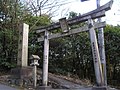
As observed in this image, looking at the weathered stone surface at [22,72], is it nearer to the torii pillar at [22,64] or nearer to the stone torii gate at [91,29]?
the torii pillar at [22,64]

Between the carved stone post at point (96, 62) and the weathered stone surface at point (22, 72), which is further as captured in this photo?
the weathered stone surface at point (22, 72)

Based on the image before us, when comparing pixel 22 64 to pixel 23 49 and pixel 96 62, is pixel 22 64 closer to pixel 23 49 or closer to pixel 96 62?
pixel 23 49

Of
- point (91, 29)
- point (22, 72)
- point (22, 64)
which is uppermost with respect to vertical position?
point (91, 29)

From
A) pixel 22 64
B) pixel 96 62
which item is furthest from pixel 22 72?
pixel 96 62

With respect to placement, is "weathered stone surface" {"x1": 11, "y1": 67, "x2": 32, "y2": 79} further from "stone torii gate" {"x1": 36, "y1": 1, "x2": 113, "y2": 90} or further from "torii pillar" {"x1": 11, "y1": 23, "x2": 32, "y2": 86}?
"stone torii gate" {"x1": 36, "y1": 1, "x2": 113, "y2": 90}

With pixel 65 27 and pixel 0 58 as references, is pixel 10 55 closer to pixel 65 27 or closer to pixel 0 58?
pixel 0 58

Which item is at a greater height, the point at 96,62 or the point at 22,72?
the point at 96,62

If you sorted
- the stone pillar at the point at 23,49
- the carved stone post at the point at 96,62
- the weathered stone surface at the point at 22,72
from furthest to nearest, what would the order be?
1. the stone pillar at the point at 23,49
2. the weathered stone surface at the point at 22,72
3. the carved stone post at the point at 96,62

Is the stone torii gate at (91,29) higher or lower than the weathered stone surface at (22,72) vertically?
higher

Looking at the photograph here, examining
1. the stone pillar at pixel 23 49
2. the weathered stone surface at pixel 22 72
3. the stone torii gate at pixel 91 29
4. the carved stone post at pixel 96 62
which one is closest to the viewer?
the carved stone post at pixel 96 62

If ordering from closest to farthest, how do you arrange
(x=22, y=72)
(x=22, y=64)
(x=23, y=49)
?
1. (x=22, y=72)
2. (x=22, y=64)
3. (x=23, y=49)

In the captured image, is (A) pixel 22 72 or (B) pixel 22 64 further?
(B) pixel 22 64

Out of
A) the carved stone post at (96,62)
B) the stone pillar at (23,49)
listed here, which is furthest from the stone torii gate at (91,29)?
the stone pillar at (23,49)

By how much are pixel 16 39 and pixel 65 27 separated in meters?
6.41
